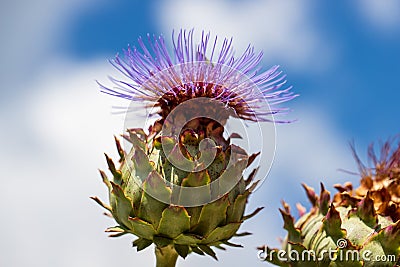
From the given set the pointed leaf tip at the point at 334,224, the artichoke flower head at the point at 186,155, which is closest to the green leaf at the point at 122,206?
the artichoke flower head at the point at 186,155

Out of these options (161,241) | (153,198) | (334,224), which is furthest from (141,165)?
(334,224)

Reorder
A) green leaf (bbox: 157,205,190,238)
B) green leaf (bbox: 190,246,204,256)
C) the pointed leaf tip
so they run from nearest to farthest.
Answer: green leaf (bbox: 157,205,190,238), green leaf (bbox: 190,246,204,256), the pointed leaf tip

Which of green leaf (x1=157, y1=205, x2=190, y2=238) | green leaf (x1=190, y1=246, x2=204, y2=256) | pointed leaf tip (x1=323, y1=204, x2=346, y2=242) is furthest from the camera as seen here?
pointed leaf tip (x1=323, y1=204, x2=346, y2=242)

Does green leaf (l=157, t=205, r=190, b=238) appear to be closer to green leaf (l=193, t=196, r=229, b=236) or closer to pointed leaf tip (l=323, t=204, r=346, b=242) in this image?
green leaf (l=193, t=196, r=229, b=236)

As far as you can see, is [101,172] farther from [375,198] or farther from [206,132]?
[375,198]

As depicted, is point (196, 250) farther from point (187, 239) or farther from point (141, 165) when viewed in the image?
point (141, 165)

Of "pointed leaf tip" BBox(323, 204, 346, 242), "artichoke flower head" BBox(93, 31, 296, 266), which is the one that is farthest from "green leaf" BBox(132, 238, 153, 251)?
"pointed leaf tip" BBox(323, 204, 346, 242)

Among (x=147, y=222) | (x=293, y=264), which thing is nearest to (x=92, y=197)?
(x=147, y=222)

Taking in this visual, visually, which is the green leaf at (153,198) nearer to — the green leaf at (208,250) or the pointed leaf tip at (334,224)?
the green leaf at (208,250)
